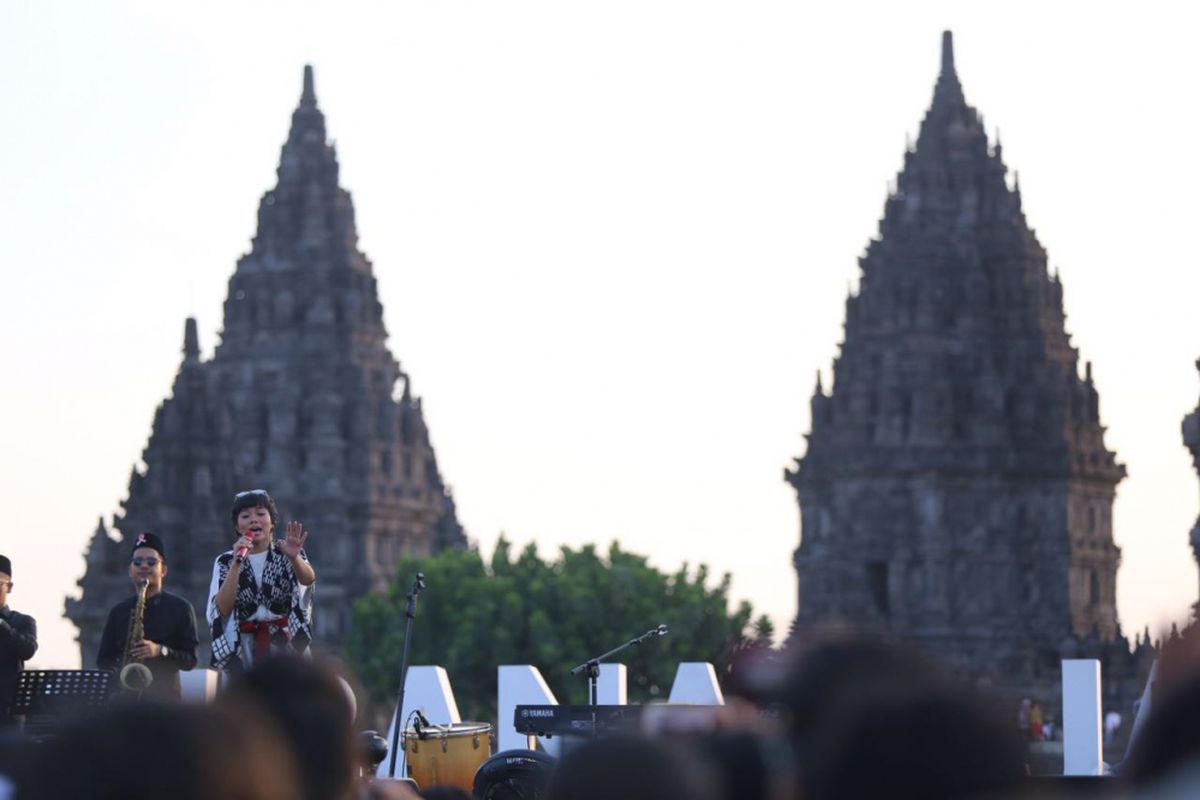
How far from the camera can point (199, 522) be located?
400 ft

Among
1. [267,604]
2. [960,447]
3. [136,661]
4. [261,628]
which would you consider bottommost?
[136,661]

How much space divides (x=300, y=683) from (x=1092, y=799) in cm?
245

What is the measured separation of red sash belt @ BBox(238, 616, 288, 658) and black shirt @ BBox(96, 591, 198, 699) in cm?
66

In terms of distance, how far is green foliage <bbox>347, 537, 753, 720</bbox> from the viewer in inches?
3888

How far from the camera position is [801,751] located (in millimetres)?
6711

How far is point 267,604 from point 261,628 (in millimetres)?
138

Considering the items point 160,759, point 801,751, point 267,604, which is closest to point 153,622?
point 267,604

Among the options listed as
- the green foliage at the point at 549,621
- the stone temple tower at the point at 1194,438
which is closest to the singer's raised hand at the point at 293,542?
the stone temple tower at the point at 1194,438

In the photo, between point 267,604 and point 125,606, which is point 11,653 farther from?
point 267,604

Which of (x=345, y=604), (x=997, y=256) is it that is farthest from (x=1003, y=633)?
(x=345, y=604)

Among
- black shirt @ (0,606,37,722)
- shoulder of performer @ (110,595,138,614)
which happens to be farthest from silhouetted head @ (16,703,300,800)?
shoulder of performer @ (110,595,138,614)

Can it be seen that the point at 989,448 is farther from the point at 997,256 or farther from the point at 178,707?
the point at 178,707

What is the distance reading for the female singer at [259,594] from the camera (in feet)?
53.3

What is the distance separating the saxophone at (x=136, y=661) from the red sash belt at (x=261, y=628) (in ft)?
1.87
